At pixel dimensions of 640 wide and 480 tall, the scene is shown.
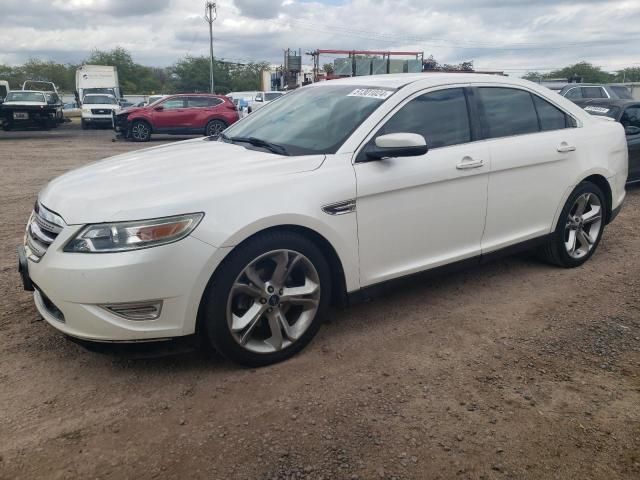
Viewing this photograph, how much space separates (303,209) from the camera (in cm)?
296

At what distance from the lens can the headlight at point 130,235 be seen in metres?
2.62

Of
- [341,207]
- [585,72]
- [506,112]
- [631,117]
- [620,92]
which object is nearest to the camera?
[341,207]

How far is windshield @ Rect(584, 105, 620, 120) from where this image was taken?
7762mm

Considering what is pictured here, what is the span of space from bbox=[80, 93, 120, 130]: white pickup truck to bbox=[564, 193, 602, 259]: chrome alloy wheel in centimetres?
2299

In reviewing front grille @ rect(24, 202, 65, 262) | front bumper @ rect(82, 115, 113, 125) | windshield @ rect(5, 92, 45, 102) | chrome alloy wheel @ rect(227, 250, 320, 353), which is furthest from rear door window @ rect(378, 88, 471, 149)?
front bumper @ rect(82, 115, 113, 125)

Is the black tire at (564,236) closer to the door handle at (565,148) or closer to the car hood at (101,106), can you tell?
the door handle at (565,148)

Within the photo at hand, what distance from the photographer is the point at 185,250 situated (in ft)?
8.69

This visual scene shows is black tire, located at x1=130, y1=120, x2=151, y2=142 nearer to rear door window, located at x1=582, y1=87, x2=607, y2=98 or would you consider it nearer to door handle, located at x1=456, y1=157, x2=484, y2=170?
rear door window, located at x1=582, y1=87, x2=607, y2=98

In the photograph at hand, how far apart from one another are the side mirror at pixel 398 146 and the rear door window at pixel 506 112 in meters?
0.95

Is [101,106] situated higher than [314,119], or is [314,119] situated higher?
[101,106]

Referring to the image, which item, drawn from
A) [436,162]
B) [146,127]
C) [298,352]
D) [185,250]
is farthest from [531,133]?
[146,127]

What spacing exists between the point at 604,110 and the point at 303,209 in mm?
6846

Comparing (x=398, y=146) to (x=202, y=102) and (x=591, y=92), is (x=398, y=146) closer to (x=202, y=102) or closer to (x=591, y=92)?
(x=591, y=92)

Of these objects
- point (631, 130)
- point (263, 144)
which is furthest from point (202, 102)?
point (263, 144)
